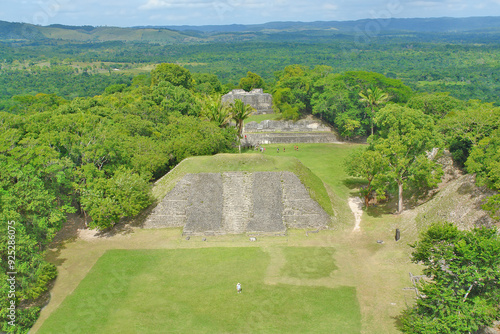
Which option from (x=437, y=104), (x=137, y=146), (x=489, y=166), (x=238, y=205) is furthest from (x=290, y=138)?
(x=489, y=166)

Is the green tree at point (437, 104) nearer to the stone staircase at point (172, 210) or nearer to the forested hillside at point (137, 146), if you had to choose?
the forested hillside at point (137, 146)

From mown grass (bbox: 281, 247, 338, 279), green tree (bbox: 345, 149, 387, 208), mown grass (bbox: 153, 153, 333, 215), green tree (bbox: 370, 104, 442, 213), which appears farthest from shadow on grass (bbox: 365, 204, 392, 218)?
mown grass (bbox: 281, 247, 338, 279)

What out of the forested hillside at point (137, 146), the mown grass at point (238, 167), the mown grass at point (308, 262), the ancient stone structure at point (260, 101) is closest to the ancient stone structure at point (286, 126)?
the forested hillside at point (137, 146)

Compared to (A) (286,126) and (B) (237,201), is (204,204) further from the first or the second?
(A) (286,126)

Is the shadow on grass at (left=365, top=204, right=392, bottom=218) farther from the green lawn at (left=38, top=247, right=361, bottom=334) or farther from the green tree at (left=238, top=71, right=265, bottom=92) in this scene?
the green tree at (left=238, top=71, right=265, bottom=92)

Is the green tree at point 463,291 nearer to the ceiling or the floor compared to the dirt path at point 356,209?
nearer to the ceiling

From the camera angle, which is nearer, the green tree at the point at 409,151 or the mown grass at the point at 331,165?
the green tree at the point at 409,151
